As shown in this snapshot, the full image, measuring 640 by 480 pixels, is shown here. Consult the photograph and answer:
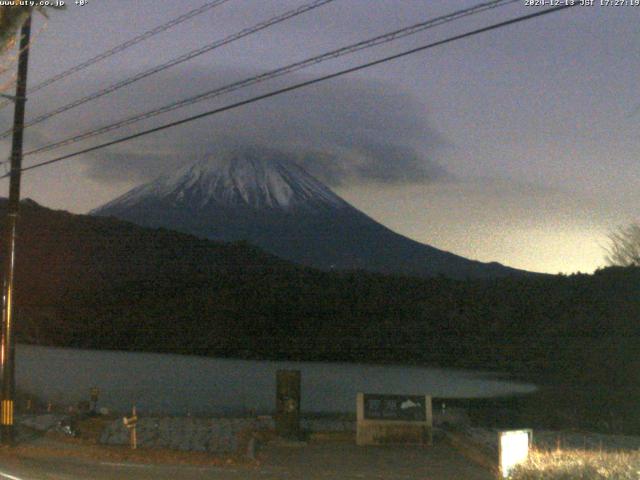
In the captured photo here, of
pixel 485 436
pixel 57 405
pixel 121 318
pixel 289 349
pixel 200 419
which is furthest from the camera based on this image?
pixel 121 318

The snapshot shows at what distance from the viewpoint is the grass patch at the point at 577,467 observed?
33.5 ft

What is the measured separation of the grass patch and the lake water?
84.0ft

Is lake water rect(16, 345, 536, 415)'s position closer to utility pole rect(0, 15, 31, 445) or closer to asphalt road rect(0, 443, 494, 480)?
utility pole rect(0, 15, 31, 445)

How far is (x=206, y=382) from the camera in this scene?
5000cm

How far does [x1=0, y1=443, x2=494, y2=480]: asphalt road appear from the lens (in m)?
14.9

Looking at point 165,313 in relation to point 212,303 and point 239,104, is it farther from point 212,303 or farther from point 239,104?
point 239,104

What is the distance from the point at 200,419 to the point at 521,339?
43223 millimetres

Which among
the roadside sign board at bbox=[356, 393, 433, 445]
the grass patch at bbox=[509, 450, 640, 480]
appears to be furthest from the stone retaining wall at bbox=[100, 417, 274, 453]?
the grass patch at bbox=[509, 450, 640, 480]

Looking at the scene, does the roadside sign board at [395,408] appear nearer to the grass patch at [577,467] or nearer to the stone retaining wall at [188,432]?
the stone retaining wall at [188,432]

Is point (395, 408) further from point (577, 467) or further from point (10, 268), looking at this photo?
point (577, 467)

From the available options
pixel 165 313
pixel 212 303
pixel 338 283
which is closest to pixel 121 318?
pixel 165 313

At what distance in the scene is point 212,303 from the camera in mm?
85438

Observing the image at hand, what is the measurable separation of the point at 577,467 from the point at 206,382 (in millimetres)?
40811

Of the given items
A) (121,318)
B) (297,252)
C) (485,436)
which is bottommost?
(485,436)
